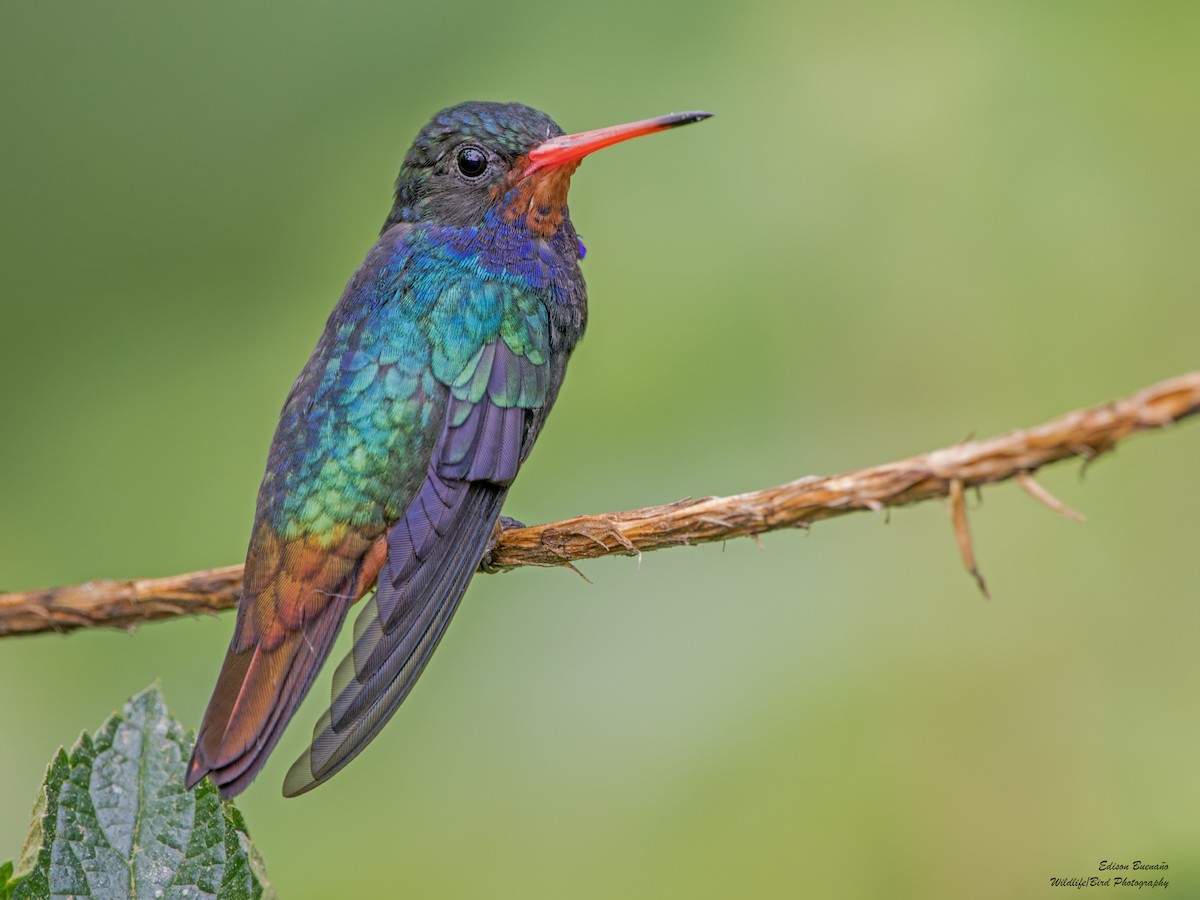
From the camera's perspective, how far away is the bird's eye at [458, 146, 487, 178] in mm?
3559

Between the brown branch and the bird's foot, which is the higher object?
the brown branch

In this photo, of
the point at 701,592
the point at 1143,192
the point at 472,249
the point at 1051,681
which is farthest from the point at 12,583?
the point at 1143,192

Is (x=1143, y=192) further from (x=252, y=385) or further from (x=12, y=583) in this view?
(x=12, y=583)

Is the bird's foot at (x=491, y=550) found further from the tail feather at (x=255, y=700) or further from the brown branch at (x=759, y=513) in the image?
the tail feather at (x=255, y=700)

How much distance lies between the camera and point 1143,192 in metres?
4.04

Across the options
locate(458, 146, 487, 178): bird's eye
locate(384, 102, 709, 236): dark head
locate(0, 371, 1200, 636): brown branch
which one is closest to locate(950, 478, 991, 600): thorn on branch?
locate(0, 371, 1200, 636): brown branch

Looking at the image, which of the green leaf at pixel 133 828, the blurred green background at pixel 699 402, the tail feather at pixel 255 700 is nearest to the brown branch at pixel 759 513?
the tail feather at pixel 255 700

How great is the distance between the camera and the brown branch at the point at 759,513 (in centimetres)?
161

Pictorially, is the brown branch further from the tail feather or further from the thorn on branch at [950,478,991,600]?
the tail feather

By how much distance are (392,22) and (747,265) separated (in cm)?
156

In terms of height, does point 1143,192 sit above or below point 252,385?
above

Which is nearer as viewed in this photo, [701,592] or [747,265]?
[701,592]

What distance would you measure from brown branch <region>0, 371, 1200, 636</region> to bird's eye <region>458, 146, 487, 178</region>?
1.18m

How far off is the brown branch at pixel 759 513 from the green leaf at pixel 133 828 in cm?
94
